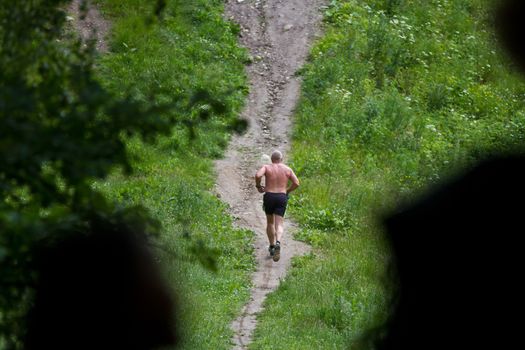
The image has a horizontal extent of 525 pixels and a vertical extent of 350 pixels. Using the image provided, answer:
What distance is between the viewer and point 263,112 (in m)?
23.8

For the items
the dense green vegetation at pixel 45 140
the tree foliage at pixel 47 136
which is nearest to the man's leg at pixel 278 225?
the tree foliage at pixel 47 136

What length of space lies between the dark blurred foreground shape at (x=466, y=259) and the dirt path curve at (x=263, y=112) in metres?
8.76

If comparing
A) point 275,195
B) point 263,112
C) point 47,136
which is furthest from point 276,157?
point 47,136

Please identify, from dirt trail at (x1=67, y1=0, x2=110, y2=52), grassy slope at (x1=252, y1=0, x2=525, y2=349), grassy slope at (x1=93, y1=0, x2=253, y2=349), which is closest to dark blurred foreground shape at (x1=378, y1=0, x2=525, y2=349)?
grassy slope at (x1=93, y1=0, x2=253, y2=349)

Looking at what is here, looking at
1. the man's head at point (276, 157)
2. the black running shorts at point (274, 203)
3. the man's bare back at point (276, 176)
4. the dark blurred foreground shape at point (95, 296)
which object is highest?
the dark blurred foreground shape at point (95, 296)

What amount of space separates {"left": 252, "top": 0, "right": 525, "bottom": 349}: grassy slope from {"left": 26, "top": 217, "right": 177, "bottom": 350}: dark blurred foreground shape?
786 centimetres

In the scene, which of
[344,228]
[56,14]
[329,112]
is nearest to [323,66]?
[329,112]

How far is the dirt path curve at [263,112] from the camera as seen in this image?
1733 centimetres

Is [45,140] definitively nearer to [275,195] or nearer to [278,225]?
[275,195]

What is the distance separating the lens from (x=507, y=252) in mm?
5242

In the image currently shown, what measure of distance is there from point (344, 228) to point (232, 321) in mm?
4860

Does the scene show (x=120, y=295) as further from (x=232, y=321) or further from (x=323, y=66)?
(x=323, y=66)

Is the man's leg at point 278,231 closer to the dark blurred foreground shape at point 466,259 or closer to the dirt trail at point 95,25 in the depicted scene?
the dirt trail at point 95,25

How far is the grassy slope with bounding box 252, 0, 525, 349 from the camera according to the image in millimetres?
15531
